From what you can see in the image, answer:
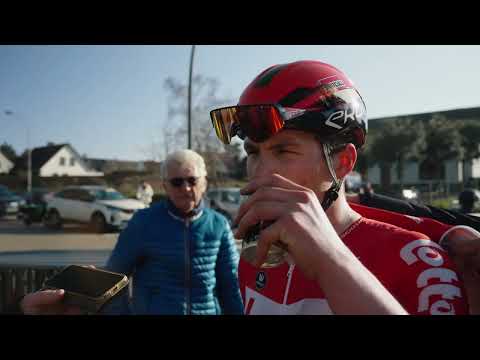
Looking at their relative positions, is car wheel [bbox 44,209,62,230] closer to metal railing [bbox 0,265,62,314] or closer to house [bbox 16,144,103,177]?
metal railing [bbox 0,265,62,314]

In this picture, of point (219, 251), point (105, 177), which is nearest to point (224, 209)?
point (219, 251)

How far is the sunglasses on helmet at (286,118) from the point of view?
1315 millimetres

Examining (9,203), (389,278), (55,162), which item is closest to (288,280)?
(389,278)

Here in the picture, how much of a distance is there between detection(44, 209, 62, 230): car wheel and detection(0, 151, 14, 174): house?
76.0 ft

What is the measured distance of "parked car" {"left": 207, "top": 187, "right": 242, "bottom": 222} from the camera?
58.9 ft

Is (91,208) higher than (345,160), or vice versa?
(345,160)

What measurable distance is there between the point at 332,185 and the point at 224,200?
16.9 m

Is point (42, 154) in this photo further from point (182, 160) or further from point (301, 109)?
point (301, 109)

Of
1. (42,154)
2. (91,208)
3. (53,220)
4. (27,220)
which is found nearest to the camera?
(91,208)

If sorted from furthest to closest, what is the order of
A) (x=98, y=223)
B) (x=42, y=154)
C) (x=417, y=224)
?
(x=42, y=154)
(x=98, y=223)
(x=417, y=224)

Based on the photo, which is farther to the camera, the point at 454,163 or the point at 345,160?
the point at 454,163

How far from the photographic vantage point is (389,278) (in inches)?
50.9

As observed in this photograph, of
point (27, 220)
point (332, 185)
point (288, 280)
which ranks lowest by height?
Answer: point (27, 220)

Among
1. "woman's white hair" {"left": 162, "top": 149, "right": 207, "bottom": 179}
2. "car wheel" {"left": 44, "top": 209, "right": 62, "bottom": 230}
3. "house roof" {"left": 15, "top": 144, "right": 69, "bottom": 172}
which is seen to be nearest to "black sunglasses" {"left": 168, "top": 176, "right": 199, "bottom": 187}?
"woman's white hair" {"left": 162, "top": 149, "right": 207, "bottom": 179}
